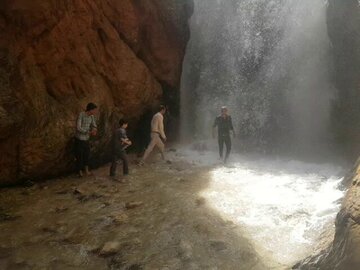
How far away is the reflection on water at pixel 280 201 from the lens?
6297 millimetres

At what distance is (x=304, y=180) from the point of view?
994cm

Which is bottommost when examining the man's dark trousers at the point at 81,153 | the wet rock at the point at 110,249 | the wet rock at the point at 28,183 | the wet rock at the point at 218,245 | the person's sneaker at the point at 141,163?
the wet rock at the point at 110,249

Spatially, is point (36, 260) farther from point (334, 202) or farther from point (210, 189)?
point (334, 202)

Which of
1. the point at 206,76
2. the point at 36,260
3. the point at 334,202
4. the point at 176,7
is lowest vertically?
the point at 36,260

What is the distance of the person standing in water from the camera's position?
979cm

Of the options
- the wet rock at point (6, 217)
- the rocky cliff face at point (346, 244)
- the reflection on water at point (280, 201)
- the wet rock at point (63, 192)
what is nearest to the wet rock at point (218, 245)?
the reflection on water at point (280, 201)

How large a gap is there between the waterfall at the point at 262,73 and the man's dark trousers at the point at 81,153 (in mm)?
6557

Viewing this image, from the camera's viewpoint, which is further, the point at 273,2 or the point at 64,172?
the point at 273,2

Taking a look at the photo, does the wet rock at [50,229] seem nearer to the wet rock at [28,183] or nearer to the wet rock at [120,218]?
the wet rock at [120,218]

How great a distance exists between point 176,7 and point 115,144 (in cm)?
737

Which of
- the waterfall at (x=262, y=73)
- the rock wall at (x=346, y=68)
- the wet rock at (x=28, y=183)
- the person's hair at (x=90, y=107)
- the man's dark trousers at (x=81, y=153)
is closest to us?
the wet rock at (x=28, y=183)

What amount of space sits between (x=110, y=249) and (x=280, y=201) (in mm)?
3940

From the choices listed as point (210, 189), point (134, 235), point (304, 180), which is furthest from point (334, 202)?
point (134, 235)

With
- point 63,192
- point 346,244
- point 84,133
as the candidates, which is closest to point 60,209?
point 63,192
